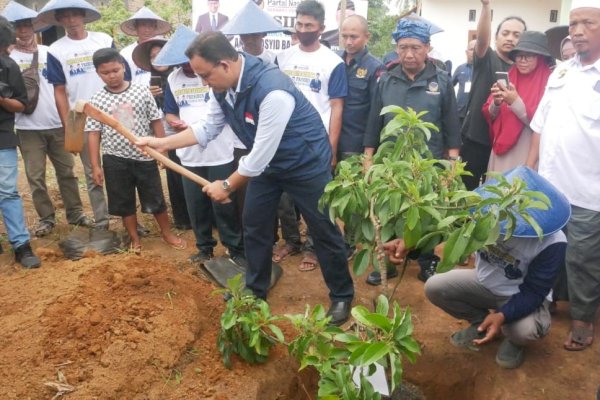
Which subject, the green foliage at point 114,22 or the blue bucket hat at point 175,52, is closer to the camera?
the blue bucket hat at point 175,52

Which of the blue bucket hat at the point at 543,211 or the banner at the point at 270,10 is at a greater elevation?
the banner at the point at 270,10

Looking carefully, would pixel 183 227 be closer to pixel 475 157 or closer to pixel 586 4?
pixel 475 157

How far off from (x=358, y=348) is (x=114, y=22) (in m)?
10.8

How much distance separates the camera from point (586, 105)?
3008 millimetres

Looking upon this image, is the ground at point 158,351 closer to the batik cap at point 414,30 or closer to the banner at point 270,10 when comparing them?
the batik cap at point 414,30

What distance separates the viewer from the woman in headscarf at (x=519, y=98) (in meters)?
3.70

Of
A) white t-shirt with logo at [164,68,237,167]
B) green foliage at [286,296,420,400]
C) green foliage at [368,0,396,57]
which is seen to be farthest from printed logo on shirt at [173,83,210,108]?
green foliage at [368,0,396,57]

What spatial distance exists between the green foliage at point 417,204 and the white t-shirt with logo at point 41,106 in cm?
317

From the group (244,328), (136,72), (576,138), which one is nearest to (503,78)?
(576,138)

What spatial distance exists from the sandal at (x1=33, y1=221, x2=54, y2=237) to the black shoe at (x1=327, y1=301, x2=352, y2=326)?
2917 mm

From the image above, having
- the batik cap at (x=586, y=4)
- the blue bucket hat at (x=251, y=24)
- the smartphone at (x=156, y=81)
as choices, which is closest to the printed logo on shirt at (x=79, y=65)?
the smartphone at (x=156, y=81)

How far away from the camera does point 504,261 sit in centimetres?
285

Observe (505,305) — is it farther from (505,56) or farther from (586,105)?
(505,56)

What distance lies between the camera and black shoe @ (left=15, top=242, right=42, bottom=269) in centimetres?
409
